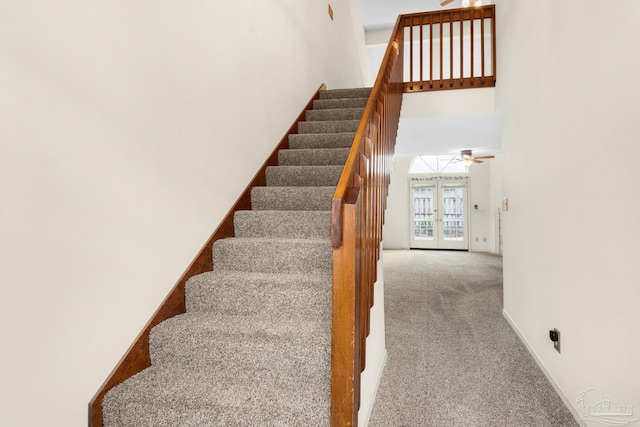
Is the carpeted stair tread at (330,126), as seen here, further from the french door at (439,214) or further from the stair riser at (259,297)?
the french door at (439,214)

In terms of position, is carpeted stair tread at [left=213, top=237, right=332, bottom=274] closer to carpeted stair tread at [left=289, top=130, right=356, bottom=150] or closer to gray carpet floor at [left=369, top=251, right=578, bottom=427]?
gray carpet floor at [left=369, top=251, right=578, bottom=427]

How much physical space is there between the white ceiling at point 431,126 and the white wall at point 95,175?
2885mm

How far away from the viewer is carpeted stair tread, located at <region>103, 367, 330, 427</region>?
1.38 metres

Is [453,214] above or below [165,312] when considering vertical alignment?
above

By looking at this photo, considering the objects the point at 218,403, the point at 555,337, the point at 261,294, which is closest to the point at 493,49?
the point at 555,337

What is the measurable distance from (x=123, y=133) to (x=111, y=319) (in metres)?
0.79

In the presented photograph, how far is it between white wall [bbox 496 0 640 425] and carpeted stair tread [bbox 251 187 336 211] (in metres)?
1.47

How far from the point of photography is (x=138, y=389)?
1.50 m

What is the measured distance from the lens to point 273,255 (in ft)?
7.25

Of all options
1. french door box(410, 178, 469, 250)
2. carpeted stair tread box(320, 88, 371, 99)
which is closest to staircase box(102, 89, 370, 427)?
carpeted stair tread box(320, 88, 371, 99)

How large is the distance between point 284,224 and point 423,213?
9.05 meters

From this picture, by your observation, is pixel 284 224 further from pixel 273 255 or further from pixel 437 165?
pixel 437 165

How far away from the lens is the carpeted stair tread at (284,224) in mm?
2408

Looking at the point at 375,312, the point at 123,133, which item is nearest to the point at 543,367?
the point at 375,312
